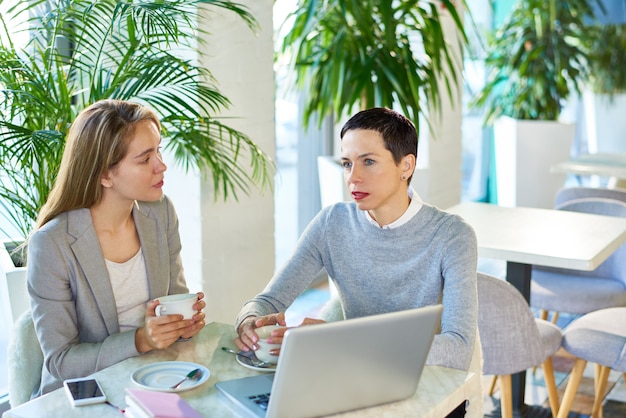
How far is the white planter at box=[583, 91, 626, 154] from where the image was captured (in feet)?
27.4

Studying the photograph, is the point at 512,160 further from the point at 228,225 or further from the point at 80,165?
the point at 80,165

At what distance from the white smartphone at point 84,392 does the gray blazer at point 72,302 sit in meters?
0.27

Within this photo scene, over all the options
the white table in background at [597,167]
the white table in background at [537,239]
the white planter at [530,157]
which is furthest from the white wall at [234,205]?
the white planter at [530,157]

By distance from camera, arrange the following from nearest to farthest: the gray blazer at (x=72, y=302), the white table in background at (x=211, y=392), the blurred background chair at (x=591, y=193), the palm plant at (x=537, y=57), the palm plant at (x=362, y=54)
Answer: the white table in background at (x=211, y=392), the gray blazer at (x=72, y=302), the palm plant at (x=362, y=54), the blurred background chair at (x=591, y=193), the palm plant at (x=537, y=57)

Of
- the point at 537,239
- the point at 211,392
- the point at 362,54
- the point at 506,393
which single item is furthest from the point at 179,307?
the point at 362,54

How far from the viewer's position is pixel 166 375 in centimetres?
174

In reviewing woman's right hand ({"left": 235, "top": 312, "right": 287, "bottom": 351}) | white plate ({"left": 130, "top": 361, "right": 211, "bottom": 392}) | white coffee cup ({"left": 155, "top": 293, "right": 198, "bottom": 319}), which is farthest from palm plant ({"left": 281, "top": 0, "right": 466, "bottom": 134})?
white plate ({"left": 130, "top": 361, "right": 211, "bottom": 392})

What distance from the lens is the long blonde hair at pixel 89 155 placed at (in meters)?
2.10

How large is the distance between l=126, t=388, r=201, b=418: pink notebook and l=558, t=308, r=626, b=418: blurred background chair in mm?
1803

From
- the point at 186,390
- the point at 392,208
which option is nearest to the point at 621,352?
the point at 392,208

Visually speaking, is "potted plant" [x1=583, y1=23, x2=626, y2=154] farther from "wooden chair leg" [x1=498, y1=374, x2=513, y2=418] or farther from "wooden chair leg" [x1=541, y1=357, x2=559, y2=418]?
"wooden chair leg" [x1=498, y1=374, x2=513, y2=418]

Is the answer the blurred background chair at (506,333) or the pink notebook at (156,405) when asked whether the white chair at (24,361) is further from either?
the blurred background chair at (506,333)

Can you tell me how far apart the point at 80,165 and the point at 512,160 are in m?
5.39

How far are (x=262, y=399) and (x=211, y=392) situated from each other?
0.39 feet
